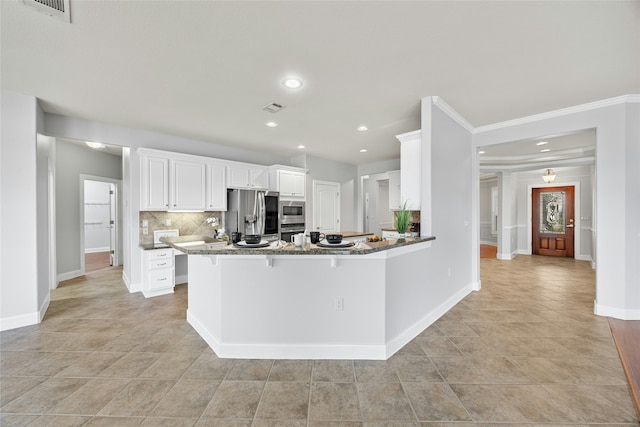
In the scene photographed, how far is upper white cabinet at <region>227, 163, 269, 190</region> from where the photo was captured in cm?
518

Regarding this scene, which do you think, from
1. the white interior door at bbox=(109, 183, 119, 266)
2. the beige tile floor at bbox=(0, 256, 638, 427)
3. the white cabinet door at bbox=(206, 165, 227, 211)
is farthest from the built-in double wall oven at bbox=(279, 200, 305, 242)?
the white interior door at bbox=(109, 183, 119, 266)

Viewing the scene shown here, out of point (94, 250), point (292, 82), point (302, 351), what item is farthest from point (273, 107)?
point (94, 250)

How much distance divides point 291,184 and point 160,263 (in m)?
2.83

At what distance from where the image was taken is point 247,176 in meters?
5.41

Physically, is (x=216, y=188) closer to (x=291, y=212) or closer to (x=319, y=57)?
(x=291, y=212)

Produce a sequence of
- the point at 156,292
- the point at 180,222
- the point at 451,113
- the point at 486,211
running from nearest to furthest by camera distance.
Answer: the point at 451,113 < the point at 156,292 < the point at 180,222 < the point at 486,211

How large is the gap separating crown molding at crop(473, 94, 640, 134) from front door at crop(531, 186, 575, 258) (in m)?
5.26

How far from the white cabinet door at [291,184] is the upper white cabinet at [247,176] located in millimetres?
318

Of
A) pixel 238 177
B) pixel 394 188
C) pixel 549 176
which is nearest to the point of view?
pixel 238 177

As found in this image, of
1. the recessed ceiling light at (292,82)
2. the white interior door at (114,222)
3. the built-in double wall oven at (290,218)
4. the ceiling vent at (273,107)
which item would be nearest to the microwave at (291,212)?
the built-in double wall oven at (290,218)

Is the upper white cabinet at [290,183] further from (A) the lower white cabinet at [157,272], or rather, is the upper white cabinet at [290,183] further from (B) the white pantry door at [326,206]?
(A) the lower white cabinet at [157,272]

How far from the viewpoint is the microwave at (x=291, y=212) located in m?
5.74

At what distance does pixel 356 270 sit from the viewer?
2426mm

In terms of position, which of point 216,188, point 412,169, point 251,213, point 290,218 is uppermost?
point 412,169
